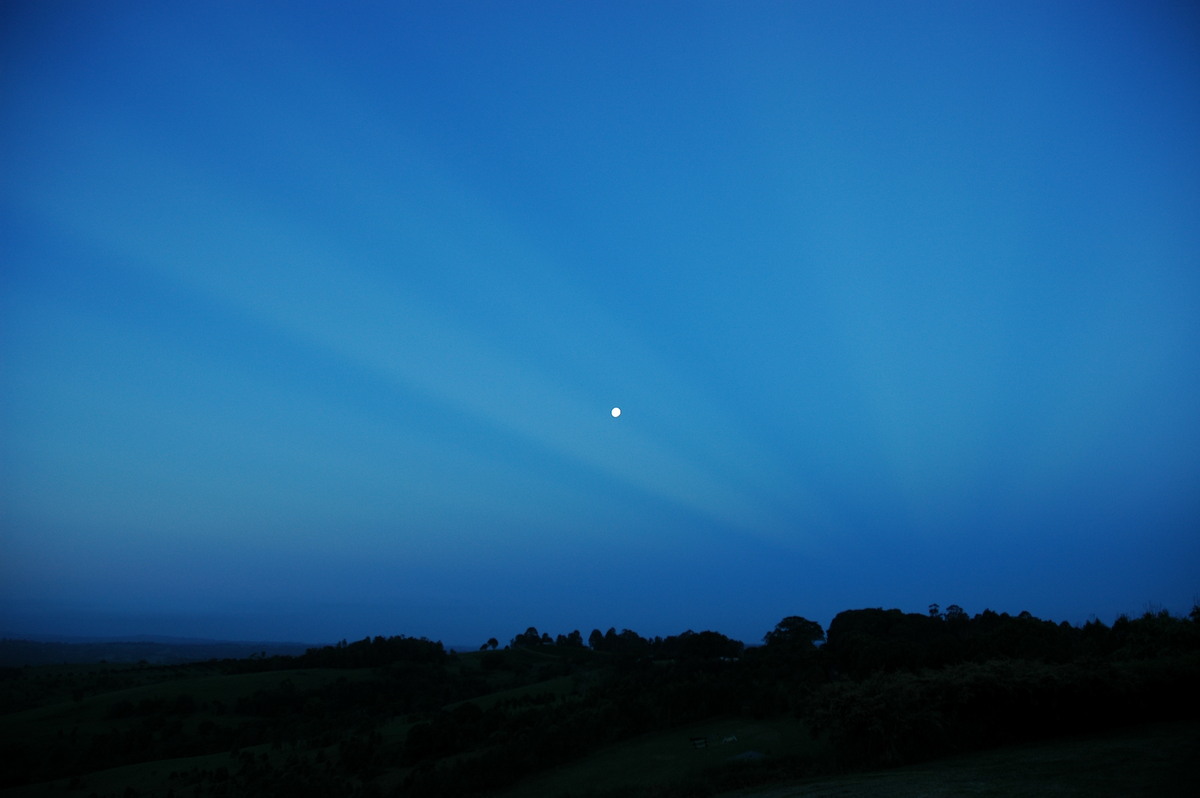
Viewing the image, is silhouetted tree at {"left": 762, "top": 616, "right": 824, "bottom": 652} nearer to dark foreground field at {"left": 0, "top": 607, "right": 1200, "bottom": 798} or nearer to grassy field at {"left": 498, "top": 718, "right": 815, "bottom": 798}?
dark foreground field at {"left": 0, "top": 607, "right": 1200, "bottom": 798}

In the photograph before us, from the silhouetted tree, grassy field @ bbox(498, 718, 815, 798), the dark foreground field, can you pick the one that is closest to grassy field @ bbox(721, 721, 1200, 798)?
the dark foreground field

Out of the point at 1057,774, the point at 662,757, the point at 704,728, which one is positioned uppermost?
the point at 1057,774

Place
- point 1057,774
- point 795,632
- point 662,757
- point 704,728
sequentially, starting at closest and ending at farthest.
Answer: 1. point 1057,774
2. point 662,757
3. point 704,728
4. point 795,632

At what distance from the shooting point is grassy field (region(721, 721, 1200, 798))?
10.2 meters

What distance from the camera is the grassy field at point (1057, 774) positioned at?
10180 millimetres

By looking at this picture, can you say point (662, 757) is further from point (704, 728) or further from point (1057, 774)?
point (1057, 774)

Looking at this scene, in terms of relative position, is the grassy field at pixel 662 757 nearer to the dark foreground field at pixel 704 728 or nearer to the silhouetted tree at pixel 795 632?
the dark foreground field at pixel 704 728

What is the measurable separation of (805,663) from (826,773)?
13.5m

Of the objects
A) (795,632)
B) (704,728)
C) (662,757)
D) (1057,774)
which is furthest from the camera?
(795,632)

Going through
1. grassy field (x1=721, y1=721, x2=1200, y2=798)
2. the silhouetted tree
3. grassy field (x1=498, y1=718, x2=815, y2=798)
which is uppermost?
the silhouetted tree

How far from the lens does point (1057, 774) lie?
1155 centimetres

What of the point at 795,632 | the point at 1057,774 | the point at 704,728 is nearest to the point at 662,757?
the point at 704,728

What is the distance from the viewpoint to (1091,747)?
13.7 meters

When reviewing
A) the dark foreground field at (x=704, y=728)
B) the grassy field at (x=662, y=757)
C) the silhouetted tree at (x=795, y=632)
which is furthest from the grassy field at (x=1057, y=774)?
the silhouetted tree at (x=795, y=632)
